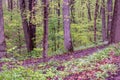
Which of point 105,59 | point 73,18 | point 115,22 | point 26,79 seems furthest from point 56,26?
point 26,79

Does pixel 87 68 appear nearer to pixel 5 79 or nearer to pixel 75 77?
pixel 75 77

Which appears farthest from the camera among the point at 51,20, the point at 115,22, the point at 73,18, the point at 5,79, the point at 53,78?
the point at 73,18

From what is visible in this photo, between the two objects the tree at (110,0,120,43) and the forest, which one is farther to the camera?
the tree at (110,0,120,43)

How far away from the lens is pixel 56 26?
82.1ft

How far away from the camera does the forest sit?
8508 mm

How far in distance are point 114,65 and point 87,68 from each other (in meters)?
0.96

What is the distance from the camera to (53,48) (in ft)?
82.6

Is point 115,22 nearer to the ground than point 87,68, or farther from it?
farther from it

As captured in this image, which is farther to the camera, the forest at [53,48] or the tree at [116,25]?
the tree at [116,25]

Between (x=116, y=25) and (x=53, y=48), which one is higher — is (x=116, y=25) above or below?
above

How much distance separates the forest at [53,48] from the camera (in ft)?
27.9

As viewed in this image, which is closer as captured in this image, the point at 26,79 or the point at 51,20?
the point at 26,79

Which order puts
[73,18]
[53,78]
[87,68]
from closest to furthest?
[53,78] < [87,68] < [73,18]

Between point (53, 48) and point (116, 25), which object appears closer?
point (116, 25)
